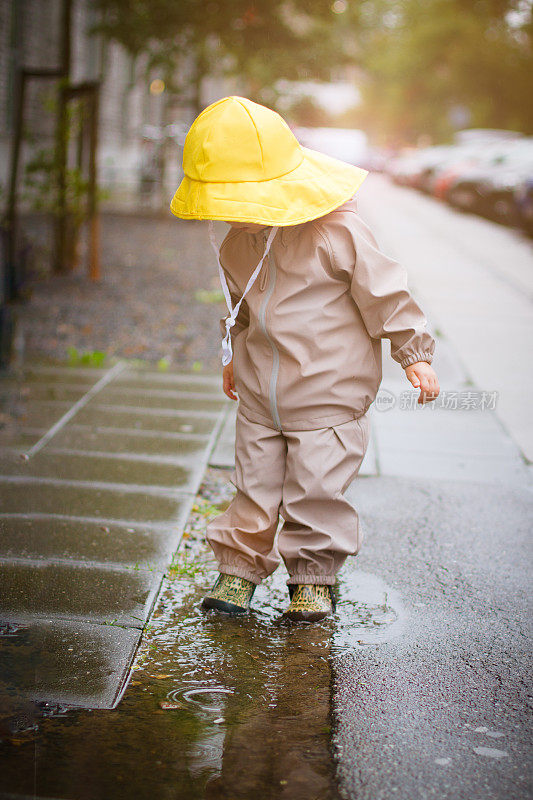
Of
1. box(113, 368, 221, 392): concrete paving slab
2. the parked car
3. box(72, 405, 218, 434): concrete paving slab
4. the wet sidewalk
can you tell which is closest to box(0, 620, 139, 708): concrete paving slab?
the wet sidewalk

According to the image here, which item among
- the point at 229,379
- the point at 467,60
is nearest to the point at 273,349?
the point at 229,379

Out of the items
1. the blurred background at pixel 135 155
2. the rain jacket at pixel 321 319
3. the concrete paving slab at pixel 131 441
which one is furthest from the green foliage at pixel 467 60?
the rain jacket at pixel 321 319

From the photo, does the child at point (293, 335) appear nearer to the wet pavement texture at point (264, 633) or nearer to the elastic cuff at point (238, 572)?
the elastic cuff at point (238, 572)

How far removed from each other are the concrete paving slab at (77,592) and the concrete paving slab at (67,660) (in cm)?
7

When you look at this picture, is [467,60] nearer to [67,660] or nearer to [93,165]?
[93,165]

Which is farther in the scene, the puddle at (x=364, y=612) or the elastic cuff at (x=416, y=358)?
the puddle at (x=364, y=612)

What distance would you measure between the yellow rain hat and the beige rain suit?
18 centimetres

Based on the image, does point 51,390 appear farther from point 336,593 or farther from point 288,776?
point 288,776

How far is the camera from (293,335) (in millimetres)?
2891

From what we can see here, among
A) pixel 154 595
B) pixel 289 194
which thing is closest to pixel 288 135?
pixel 289 194

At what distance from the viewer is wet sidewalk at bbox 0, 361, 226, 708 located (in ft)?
9.05

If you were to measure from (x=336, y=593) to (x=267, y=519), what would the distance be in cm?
45

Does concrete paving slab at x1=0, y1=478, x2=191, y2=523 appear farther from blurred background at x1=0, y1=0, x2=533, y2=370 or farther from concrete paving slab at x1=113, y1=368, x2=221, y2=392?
blurred background at x1=0, y1=0, x2=533, y2=370

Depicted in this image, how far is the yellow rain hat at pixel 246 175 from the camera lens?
2.65 metres
